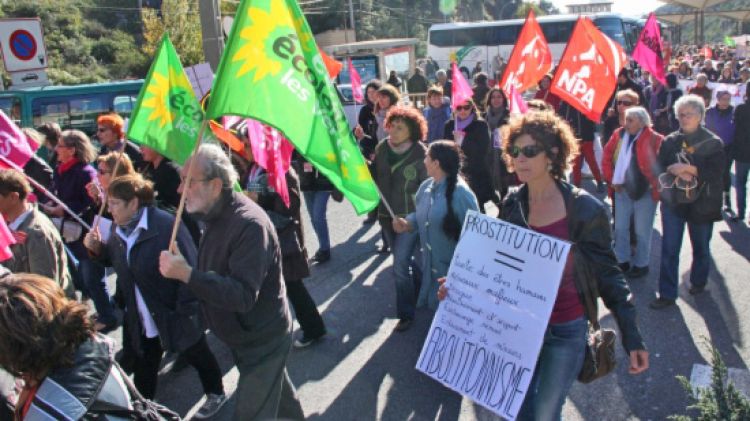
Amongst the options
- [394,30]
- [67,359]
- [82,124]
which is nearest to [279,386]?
[67,359]

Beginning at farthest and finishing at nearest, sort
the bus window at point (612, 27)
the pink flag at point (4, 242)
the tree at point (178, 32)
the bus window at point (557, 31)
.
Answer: the bus window at point (557, 31) < the tree at point (178, 32) < the bus window at point (612, 27) < the pink flag at point (4, 242)

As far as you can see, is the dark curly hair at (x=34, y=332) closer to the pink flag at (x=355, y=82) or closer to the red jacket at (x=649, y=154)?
the red jacket at (x=649, y=154)

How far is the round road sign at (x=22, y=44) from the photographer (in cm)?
1035

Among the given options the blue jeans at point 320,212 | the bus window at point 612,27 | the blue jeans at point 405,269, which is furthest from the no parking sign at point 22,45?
the bus window at point 612,27

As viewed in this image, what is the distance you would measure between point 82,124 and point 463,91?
7.15 m

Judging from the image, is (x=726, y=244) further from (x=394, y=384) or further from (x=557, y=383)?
(x=557, y=383)

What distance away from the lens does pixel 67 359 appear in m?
1.93

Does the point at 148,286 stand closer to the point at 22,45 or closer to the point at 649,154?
the point at 649,154

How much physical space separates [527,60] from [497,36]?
2652 cm

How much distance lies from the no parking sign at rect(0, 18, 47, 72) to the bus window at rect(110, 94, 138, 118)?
1290mm

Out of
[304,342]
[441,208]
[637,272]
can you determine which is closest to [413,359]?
[304,342]

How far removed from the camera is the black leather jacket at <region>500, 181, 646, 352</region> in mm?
2596

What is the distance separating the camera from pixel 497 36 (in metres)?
32.8

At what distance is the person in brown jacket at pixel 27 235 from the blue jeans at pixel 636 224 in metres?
4.64
